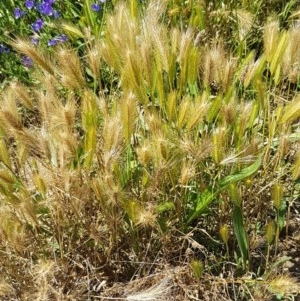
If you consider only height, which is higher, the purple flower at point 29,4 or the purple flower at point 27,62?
the purple flower at point 29,4

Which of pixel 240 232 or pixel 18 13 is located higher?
pixel 18 13

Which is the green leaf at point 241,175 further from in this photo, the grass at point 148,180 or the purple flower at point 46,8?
the purple flower at point 46,8

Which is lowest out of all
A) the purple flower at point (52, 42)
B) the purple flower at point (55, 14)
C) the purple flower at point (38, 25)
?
the purple flower at point (52, 42)

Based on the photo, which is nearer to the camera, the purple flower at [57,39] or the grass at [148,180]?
the grass at [148,180]

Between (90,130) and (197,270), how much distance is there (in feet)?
1.44

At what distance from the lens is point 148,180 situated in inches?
65.0

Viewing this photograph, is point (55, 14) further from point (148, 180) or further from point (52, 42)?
point (148, 180)

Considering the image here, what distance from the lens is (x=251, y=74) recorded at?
1.73 metres

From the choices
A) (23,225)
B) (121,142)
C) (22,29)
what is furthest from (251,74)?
(22,29)

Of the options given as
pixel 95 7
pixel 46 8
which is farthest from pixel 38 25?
pixel 95 7

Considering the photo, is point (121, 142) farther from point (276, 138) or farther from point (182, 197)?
point (276, 138)

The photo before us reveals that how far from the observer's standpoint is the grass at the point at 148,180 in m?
1.54

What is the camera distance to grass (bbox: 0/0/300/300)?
154 cm

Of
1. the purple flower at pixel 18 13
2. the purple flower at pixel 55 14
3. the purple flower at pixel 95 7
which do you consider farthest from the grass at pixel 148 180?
the purple flower at pixel 18 13
